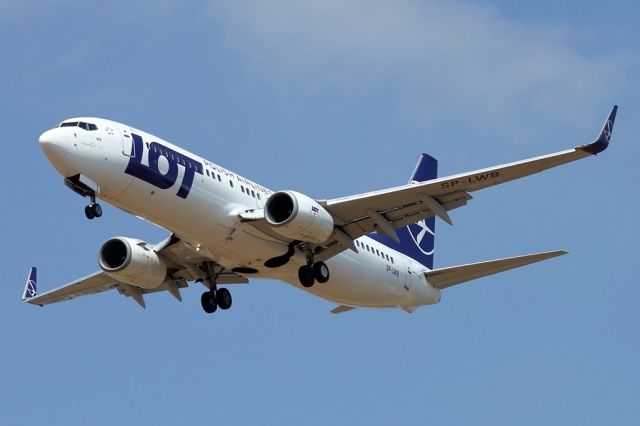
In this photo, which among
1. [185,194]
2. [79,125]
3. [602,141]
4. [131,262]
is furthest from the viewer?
[131,262]

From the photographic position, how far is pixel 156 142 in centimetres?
4184

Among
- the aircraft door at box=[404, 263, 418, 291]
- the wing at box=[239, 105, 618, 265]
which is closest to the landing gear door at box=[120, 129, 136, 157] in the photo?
the wing at box=[239, 105, 618, 265]

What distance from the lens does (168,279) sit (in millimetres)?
48656

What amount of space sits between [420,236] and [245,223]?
12.5 metres

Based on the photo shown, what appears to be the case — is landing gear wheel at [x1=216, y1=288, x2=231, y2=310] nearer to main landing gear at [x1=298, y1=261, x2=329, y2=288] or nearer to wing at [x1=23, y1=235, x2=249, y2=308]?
wing at [x1=23, y1=235, x2=249, y2=308]

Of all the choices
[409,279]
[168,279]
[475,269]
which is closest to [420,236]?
[409,279]

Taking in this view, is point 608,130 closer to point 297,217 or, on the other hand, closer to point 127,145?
point 297,217

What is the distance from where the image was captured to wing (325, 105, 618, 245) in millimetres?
39906

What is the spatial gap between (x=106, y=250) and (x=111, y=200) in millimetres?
5851

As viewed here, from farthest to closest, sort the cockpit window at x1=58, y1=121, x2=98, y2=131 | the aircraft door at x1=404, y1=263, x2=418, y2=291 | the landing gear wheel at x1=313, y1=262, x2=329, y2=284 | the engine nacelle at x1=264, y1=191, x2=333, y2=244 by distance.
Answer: the aircraft door at x1=404, y1=263, x2=418, y2=291, the landing gear wheel at x1=313, y1=262, x2=329, y2=284, the engine nacelle at x1=264, y1=191, x2=333, y2=244, the cockpit window at x1=58, y1=121, x2=98, y2=131

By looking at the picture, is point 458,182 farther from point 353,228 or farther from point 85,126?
point 85,126

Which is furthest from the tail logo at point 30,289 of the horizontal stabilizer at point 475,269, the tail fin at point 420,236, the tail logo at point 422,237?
the horizontal stabilizer at point 475,269

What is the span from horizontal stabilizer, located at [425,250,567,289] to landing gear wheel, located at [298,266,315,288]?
6.33 m

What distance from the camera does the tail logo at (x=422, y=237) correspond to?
53.0 meters
